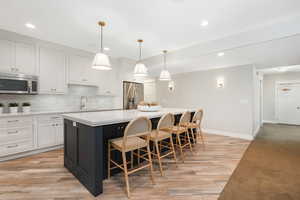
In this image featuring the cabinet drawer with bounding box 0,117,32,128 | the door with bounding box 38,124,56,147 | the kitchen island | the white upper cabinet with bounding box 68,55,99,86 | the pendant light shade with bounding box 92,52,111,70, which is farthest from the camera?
the white upper cabinet with bounding box 68,55,99,86

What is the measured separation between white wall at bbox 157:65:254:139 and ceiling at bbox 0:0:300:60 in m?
1.87

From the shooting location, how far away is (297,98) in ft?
20.2

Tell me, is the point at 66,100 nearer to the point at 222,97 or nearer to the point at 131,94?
the point at 131,94

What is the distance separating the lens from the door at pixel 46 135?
3.08 meters

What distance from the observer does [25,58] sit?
306 centimetres

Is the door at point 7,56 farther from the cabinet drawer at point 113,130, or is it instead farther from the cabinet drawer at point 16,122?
the cabinet drawer at point 113,130

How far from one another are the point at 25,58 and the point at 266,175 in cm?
526

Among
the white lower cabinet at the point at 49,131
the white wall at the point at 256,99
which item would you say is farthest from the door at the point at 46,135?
the white wall at the point at 256,99

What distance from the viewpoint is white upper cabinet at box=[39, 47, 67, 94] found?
10.8 ft

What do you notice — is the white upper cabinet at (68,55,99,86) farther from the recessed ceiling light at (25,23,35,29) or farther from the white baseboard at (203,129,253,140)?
the white baseboard at (203,129,253,140)

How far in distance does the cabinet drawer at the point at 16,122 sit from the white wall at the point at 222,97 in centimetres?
477

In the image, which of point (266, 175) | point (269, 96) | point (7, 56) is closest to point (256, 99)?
point (269, 96)

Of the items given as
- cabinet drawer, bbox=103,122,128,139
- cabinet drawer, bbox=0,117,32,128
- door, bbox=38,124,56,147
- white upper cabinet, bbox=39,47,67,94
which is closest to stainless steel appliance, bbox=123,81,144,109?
white upper cabinet, bbox=39,47,67,94

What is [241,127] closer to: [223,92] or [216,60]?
[223,92]
